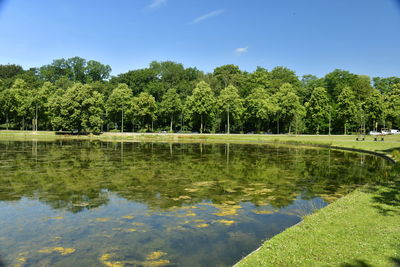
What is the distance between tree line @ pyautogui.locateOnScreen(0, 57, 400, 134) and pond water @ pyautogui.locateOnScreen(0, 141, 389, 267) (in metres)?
61.6

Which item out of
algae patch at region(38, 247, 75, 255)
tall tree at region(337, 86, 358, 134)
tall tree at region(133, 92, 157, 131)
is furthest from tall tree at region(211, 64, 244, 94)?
algae patch at region(38, 247, 75, 255)

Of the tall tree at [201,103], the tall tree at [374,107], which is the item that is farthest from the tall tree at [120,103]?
the tall tree at [374,107]

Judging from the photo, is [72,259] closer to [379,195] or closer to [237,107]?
[379,195]

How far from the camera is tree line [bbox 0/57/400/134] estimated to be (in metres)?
84.4

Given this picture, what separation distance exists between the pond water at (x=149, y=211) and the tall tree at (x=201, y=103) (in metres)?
63.7

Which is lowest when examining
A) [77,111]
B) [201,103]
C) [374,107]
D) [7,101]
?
[77,111]

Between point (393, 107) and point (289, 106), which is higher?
point (393, 107)

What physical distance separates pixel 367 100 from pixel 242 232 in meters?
87.6

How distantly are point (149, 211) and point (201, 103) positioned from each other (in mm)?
74548

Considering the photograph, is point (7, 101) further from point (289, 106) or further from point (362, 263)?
point (362, 263)

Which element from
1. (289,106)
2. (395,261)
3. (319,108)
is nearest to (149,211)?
(395,261)

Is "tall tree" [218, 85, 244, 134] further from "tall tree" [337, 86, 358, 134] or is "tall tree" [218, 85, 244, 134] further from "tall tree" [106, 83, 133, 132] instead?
"tall tree" [106, 83, 133, 132]

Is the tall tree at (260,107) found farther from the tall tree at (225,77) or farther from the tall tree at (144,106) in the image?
the tall tree at (144,106)

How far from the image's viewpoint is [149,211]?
40.7 feet
